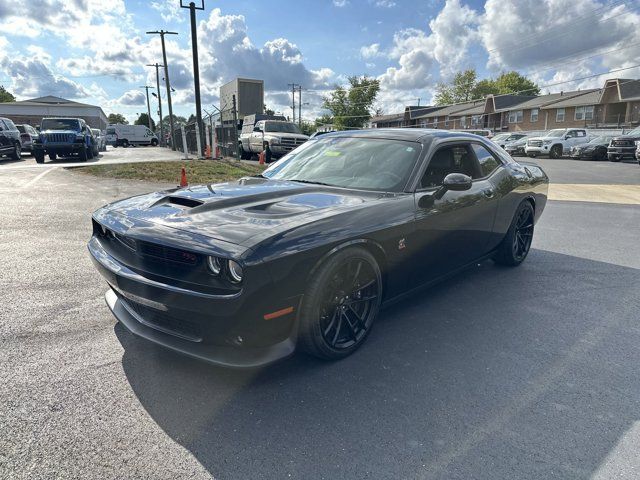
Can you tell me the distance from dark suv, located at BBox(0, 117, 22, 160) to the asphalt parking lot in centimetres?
1796

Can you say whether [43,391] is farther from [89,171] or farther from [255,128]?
[255,128]

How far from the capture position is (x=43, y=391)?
8.51 feet

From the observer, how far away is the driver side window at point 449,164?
3732mm

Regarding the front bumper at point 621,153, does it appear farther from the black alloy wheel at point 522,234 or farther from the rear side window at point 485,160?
the rear side window at point 485,160

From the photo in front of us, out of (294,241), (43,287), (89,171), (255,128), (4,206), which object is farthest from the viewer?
(255,128)

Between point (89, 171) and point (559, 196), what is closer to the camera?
point (559, 196)

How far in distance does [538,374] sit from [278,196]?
2133 mm

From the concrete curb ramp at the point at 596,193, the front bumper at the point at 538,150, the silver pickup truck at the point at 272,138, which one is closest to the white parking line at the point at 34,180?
the silver pickup truck at the point at 272,138

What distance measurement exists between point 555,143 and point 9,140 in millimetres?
28270

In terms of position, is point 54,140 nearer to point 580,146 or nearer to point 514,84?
point 580,146

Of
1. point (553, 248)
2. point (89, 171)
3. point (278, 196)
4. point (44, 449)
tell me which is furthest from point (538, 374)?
point (89, 171)

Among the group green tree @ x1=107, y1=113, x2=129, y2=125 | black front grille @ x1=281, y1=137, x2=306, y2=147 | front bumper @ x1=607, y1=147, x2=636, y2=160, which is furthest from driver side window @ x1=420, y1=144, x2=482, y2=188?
green tree @ x1=107, y1=113, x2=129, y2=125

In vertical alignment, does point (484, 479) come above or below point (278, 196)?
below

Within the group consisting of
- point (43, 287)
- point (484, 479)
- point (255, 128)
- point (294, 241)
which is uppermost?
point (255, 128)
